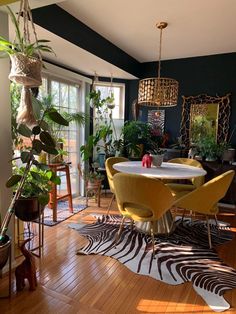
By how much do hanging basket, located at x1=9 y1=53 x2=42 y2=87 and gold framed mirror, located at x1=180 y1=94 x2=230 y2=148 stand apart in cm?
335

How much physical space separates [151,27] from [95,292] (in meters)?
3.00

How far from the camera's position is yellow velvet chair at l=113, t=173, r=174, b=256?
7.22 feet

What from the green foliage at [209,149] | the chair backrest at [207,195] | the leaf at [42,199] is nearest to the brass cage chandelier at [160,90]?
the chair backrest at [207,195]

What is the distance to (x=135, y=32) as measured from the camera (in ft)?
10.9

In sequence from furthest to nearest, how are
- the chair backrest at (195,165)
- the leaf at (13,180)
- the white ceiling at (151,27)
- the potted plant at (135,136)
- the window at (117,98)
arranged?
the window at (117,98), the potted plant at (135,136), the chair backrest at (195,165), the white ceiling at (151,27), the leaf at (13,180)

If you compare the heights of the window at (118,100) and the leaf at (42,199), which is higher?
the window at (118,100)

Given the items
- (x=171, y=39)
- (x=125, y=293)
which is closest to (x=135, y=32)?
(x=171, y=39)

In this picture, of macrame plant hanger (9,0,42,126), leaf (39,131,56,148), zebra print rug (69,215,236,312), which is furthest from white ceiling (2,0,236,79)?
zebra print rug (69,215,236,312)

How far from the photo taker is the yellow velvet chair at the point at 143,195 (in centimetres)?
220

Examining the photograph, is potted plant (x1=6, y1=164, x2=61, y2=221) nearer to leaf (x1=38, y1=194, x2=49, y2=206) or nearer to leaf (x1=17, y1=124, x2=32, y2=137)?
leaf (x1=38, y1=194, x2=49, y2=206)

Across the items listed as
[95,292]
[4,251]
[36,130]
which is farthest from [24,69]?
[95,292]

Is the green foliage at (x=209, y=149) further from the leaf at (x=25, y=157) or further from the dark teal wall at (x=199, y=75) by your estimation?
the leaf at (x=25, y=157)

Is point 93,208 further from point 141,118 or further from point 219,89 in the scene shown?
point 219,89

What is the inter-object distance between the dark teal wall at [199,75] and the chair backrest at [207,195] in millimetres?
1969
